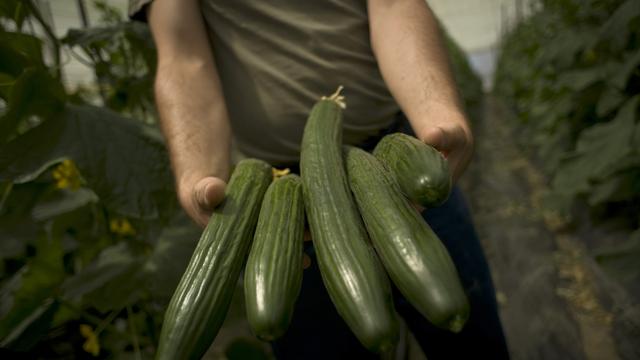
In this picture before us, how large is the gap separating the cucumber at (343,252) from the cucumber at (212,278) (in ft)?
0.46

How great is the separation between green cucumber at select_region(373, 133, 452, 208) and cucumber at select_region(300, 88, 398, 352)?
12cm

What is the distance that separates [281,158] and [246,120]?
0.17 metres

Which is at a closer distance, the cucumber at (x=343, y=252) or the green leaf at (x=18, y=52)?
the cucumber at (x=343, y=252)

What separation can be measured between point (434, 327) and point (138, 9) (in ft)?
4.72

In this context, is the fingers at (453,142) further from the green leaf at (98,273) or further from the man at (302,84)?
the green leaf at (98,273)

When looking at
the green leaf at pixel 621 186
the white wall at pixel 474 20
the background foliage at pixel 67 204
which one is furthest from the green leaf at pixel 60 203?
the white wall at pixel 474 20

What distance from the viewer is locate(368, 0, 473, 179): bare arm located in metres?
1.14

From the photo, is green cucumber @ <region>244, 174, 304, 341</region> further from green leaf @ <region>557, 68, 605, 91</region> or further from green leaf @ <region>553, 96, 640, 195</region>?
green leaf @ <region>557, 68, 605, 91</region>

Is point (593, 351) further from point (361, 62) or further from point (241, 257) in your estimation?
point (241, 257)

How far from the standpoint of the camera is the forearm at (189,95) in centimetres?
138

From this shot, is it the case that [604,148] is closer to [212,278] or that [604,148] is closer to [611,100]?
[611,100]

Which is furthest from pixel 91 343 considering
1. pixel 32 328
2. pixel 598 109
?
pixel 598 109

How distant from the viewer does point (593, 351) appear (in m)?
2.35

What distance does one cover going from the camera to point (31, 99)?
146cm
